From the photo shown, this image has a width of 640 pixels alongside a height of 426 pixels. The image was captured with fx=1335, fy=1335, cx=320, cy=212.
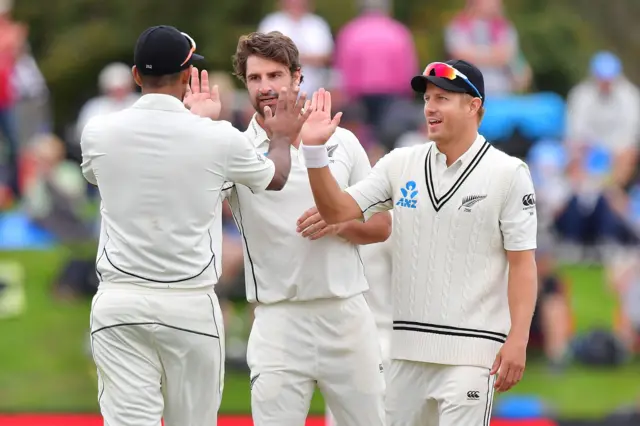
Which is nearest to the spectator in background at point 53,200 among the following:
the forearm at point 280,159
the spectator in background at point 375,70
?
the spectator in background at point 375,70

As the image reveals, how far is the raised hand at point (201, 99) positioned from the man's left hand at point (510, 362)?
58.5 inches

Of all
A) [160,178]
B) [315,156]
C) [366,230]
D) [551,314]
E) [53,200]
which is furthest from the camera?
[53,200]

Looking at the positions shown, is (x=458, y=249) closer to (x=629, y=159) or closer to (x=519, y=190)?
(x=519, y=190)

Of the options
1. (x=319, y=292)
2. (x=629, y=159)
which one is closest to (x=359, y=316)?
(x=319, y=292)

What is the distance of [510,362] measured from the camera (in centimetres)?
525

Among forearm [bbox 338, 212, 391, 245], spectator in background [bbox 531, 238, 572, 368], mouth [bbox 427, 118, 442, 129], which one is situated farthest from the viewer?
spectator in background [bbox 531, 238, 572, 368]

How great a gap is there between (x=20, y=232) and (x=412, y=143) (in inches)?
143

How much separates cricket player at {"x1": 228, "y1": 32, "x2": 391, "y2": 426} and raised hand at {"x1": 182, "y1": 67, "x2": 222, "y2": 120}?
10.9 inches

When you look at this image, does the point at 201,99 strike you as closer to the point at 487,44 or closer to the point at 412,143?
the point at 412,143

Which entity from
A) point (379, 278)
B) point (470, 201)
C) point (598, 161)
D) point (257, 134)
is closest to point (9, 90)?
point (598, 161)

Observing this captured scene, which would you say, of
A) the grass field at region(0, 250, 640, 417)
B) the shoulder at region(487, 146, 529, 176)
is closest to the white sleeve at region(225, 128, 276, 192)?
the shoulder at region(487, 146, 529, 176)

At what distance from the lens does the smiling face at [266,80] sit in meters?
5.64

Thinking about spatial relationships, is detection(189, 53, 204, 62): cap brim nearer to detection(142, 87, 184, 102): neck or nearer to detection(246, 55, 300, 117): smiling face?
detection(142, 87, 184, 102): neck

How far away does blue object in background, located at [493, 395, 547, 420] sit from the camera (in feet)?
31.0
